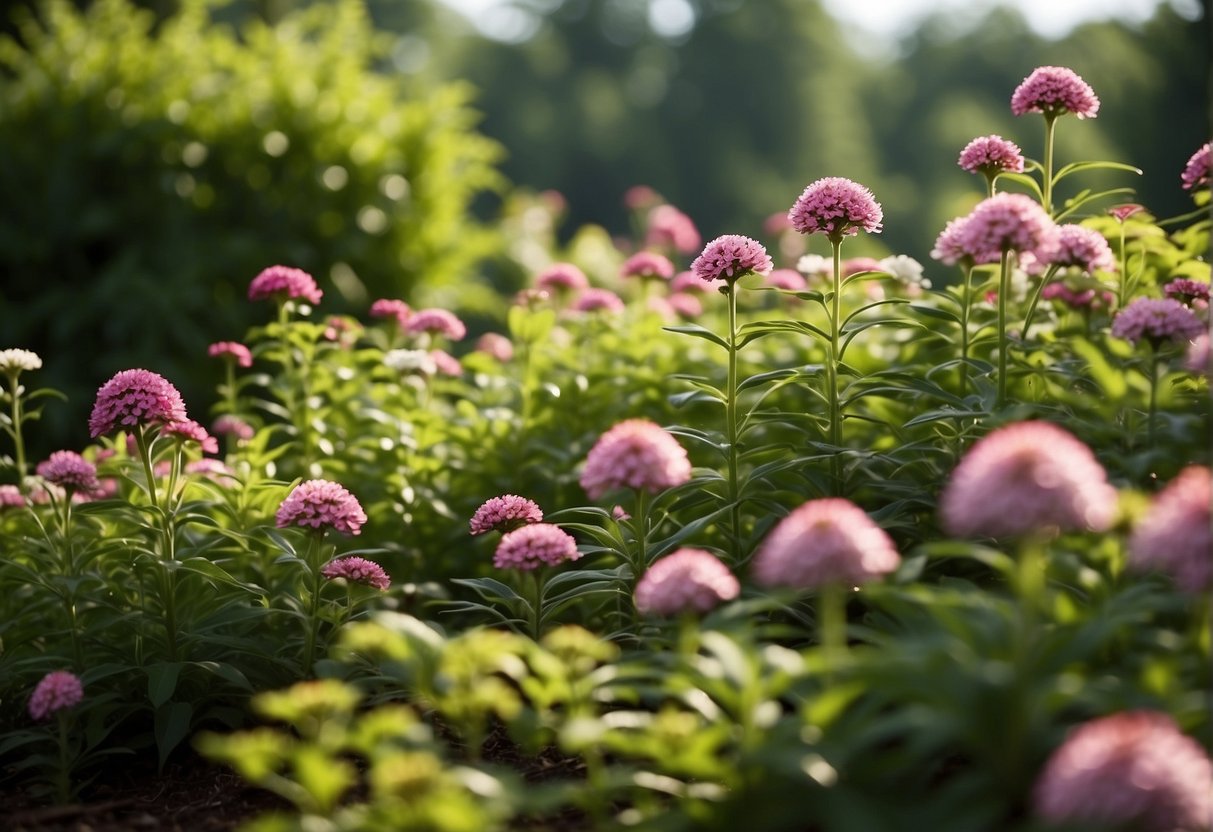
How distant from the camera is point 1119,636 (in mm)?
2336

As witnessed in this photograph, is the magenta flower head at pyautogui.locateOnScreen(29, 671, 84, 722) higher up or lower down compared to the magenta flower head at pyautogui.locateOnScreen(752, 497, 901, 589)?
lower down

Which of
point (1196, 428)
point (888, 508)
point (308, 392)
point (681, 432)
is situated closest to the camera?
point (1196, 428)

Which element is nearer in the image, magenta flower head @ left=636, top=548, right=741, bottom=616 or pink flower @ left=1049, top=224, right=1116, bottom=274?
magenta flower head @ left=636, top=548, right=741, bottom=616

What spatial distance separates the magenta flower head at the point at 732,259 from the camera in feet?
10.4

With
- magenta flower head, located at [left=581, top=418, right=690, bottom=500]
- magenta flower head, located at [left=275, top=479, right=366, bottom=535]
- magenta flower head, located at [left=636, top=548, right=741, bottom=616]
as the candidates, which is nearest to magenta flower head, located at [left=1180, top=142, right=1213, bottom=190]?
magenta flower head, located at [left=581, top=418, right=690, bottom=500]

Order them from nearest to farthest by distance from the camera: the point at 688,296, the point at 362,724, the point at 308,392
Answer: the point at 362,724
the point at 308,392
the point at 688,296

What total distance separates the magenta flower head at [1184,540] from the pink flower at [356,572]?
2.08 m

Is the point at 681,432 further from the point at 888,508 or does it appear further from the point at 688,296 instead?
the point at 688,296

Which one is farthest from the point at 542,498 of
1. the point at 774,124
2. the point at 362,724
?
the point at 774,124

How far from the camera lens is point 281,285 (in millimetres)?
4105

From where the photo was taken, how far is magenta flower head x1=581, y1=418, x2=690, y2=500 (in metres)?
2.38

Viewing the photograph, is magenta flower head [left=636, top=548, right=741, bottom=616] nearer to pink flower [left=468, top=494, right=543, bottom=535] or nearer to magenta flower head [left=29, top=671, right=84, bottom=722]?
pink flower [left=468, top=494, right=543, bottom=535]

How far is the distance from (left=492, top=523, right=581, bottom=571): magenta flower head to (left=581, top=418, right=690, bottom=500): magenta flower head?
318mm

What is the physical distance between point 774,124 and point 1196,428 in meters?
35.9
